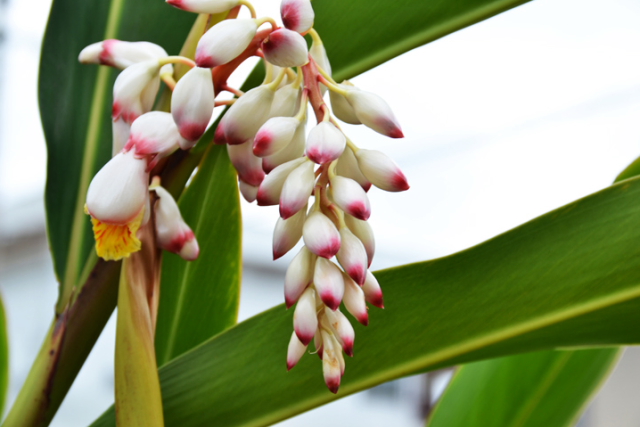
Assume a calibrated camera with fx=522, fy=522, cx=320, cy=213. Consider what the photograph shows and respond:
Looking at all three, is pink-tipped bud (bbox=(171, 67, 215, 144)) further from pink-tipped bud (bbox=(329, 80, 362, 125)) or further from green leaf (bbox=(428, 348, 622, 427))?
green leaf (bbox=(428, 348, 622, 427))

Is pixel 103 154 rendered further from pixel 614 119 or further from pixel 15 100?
pixel 614 119

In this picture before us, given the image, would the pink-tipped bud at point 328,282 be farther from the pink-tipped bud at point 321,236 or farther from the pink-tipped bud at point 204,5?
the pink-tipped bud at point 204,5

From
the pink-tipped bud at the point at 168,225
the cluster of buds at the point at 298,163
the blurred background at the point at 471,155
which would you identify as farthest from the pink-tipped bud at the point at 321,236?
the blurred background at the point at 471,155

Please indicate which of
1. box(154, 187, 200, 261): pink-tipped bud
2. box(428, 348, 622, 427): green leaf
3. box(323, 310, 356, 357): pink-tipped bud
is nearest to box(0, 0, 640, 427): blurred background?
box(428, 348, 622, 427): green leaf

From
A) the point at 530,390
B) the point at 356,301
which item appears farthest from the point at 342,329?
the point at 530,390

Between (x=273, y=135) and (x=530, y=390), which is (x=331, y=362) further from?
(x=530, y=390)

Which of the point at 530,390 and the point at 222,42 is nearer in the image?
the point at 222,42
